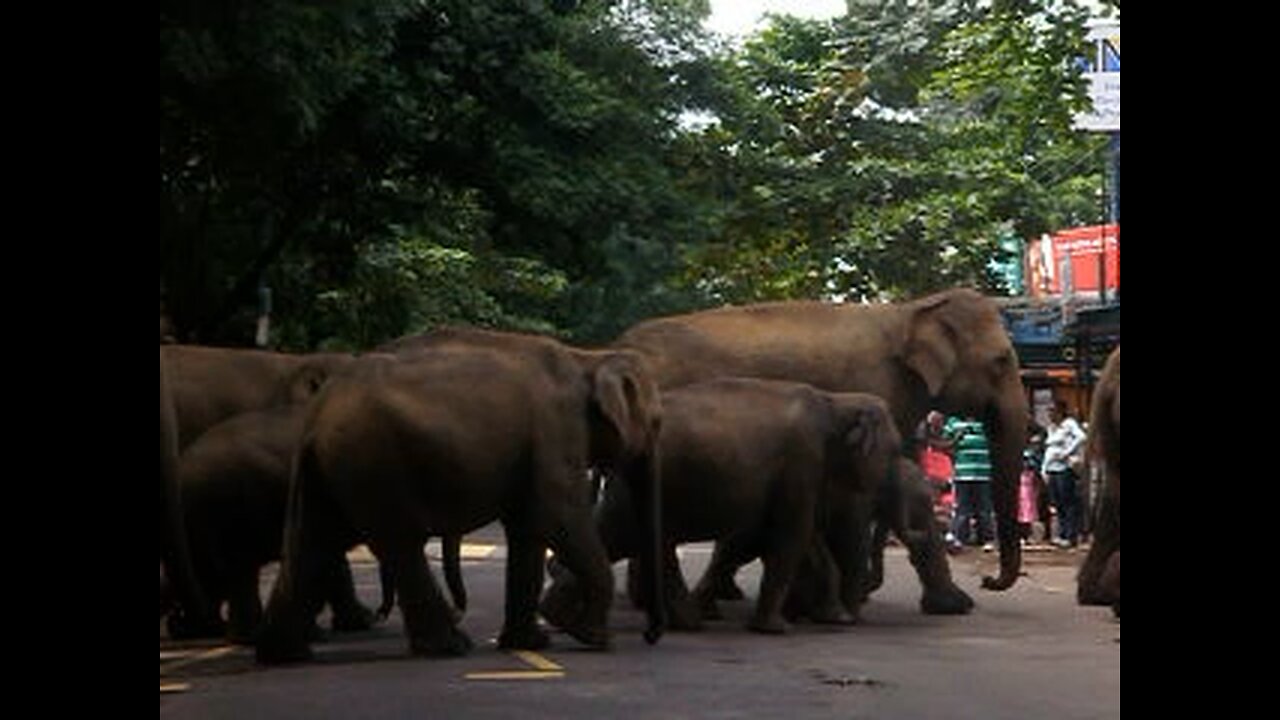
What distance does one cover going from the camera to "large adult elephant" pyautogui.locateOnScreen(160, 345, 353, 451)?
11.3 m

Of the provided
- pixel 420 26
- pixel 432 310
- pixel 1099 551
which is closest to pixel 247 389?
pixel 420 26

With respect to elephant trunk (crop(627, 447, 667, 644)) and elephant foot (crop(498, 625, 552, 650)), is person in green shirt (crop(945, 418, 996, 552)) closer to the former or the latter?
elephant trunk (crop(627, 447, 667, 644))

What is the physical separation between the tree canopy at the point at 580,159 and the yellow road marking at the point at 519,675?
9.07 ft

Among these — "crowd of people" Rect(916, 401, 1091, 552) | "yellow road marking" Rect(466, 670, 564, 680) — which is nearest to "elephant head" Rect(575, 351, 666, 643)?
"yellow road marking" Rect(466, 670, 564, 680)

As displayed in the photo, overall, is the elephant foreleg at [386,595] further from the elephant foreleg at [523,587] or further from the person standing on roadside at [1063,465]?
the person standing on roadside at [1063,465]

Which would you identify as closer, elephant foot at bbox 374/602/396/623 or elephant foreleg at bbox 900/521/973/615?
elephant foot at bbox 374/602/396/623

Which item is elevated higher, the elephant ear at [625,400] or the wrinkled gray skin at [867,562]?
the elephant ear at [625,400]

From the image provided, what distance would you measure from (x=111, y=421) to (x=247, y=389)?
8436 mm

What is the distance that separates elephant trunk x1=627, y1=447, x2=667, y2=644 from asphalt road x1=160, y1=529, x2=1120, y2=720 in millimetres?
165

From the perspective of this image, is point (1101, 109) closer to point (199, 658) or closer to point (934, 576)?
point (934, 576)

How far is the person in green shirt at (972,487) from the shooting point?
61.0 feet

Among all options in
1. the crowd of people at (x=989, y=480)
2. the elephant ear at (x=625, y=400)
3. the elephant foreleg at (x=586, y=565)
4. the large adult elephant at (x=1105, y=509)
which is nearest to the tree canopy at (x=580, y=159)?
the large adult elephant at (x=1105, y=509)

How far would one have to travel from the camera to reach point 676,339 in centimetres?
1335
